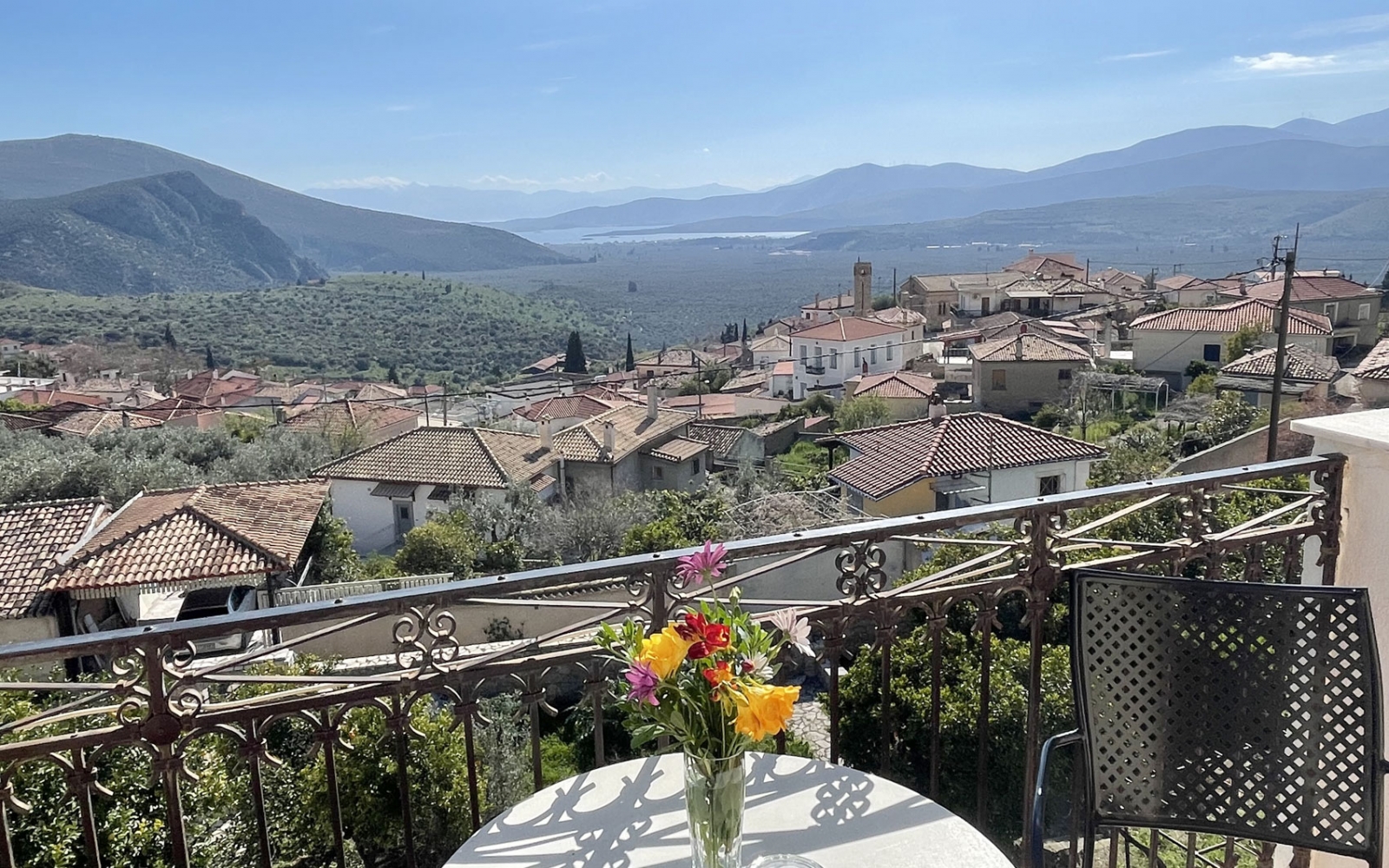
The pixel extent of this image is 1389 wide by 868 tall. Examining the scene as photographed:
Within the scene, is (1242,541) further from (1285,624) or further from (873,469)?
(873,469)

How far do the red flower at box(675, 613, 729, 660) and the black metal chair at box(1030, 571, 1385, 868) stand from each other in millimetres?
752

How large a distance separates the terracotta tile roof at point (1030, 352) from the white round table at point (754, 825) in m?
34.0

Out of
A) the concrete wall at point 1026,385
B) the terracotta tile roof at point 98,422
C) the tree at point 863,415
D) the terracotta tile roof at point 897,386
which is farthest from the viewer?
the concrete wall at point 1026,385

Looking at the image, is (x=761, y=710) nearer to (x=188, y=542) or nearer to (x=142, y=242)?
(x=188, y=542)

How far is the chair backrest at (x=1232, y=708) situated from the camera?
5.54ft

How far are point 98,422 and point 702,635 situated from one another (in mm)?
30755

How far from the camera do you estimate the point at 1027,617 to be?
2326mm

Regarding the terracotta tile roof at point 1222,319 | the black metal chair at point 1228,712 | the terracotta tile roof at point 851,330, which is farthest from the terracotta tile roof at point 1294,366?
the black metal chair at point 1228,712

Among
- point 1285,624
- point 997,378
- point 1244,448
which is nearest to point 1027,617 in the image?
point 1285,624

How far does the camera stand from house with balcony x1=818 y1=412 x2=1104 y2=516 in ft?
64.1

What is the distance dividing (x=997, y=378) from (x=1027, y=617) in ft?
111

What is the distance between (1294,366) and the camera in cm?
2688

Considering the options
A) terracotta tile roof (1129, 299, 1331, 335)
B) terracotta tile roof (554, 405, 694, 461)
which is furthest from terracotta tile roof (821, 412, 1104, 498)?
terracotta tile roof (1129, 299, 1331, 335)

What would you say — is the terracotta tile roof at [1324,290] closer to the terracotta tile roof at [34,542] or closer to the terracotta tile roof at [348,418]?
the terracotta tile roof at [348,418]
